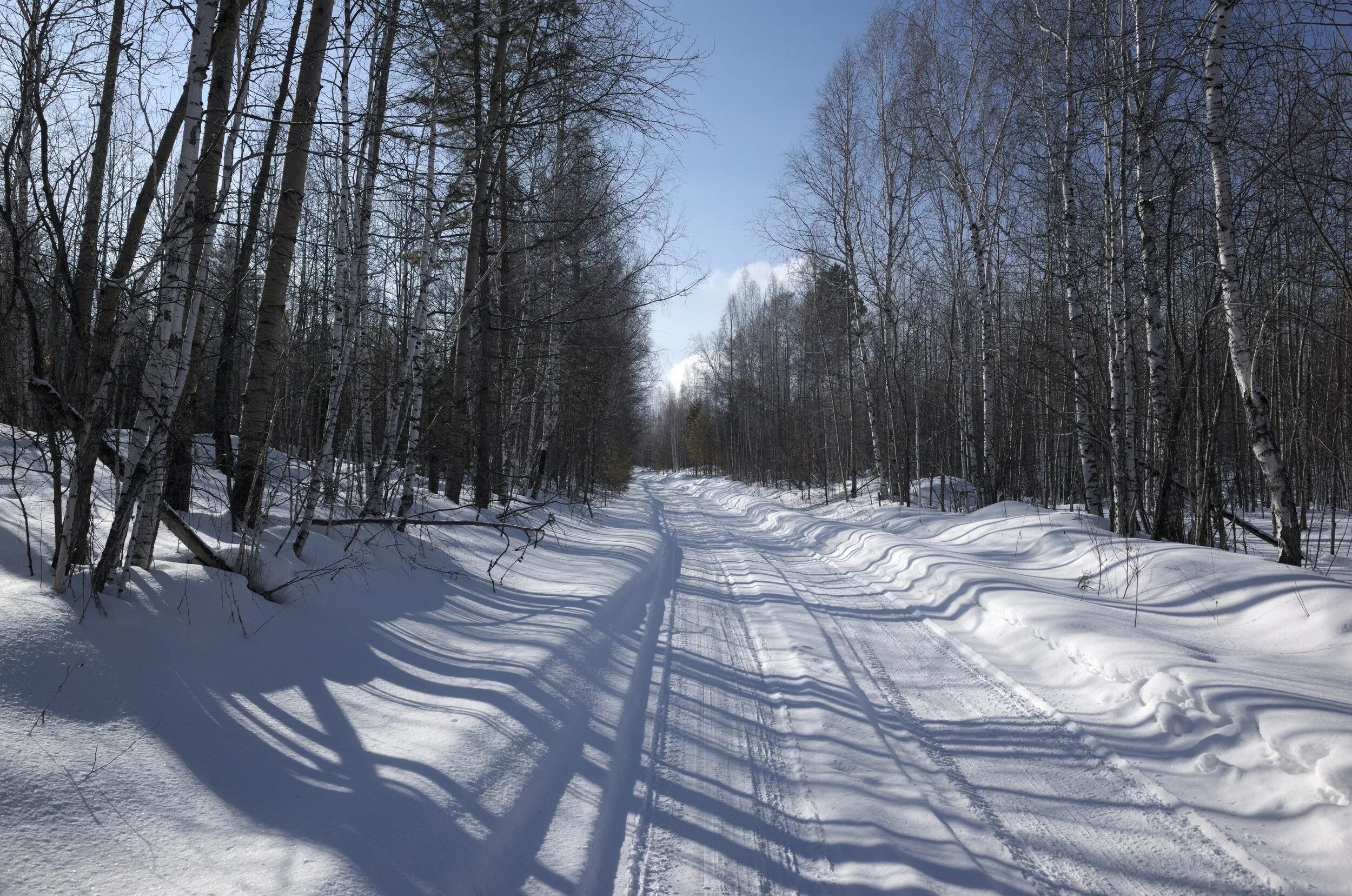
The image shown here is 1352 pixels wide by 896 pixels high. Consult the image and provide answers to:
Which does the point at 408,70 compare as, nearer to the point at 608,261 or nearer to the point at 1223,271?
the point at 608,261

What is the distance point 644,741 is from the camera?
379 centimetres

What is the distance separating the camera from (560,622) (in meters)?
5.82

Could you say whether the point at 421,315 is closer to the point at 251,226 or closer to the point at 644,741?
the point at 251,226

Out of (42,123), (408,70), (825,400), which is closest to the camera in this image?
(42,123)

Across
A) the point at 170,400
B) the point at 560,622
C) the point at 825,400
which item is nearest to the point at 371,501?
the point at 560,622

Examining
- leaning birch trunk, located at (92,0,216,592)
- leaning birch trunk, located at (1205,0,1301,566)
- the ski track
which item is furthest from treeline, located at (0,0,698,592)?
leaning birch trunk, located at (1205,0,1301,566)

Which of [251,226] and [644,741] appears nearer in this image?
[644,741]

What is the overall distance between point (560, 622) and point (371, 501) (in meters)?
2.54

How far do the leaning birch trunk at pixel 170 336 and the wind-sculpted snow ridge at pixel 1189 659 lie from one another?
5581 mm

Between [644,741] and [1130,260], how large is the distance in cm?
984

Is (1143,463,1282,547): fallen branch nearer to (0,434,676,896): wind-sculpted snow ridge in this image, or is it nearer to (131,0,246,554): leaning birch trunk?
(0,434,676,896): wind-sculpted snow ridge

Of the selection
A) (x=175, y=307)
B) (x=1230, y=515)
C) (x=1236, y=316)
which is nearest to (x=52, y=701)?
(x=175, y=307)

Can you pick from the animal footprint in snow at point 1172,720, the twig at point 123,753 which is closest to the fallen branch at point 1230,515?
the animal footprint in snow at point 1172,720

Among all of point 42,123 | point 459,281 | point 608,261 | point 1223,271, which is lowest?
point 42,123
